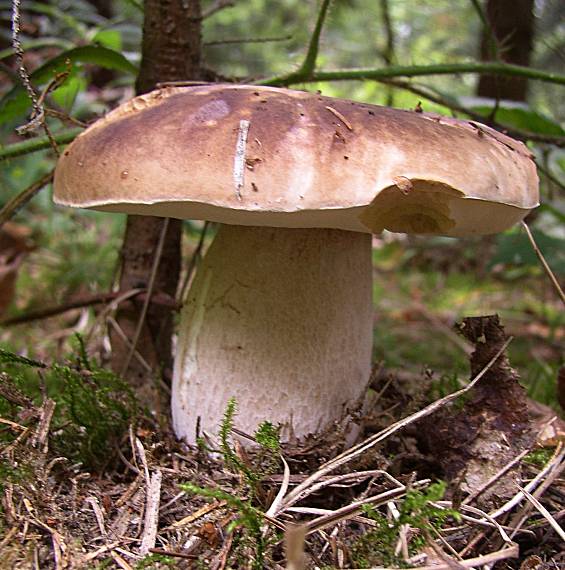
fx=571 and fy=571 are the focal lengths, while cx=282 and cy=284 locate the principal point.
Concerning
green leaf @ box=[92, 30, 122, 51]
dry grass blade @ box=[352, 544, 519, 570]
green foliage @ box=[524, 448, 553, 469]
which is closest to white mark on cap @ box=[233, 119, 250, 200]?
dry grass blade @ box=[352, 544, 519, 570]

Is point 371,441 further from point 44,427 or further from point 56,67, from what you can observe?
point 56,67

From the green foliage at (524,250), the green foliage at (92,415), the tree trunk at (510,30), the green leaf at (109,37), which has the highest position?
the tree trunk at (510,30)

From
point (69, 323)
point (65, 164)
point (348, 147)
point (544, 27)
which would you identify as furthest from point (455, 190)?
point (69, 323)

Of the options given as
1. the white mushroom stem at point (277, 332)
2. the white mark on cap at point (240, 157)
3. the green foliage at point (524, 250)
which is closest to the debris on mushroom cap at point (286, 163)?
the white mark on cap at point (240, 157)

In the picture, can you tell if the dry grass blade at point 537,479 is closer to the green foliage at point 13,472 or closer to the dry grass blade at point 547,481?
the dry grass blade at point 547,481

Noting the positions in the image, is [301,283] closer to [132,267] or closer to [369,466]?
[369,466]

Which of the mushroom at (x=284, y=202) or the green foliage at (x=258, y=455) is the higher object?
the mushroom at (x=284, y=202)
